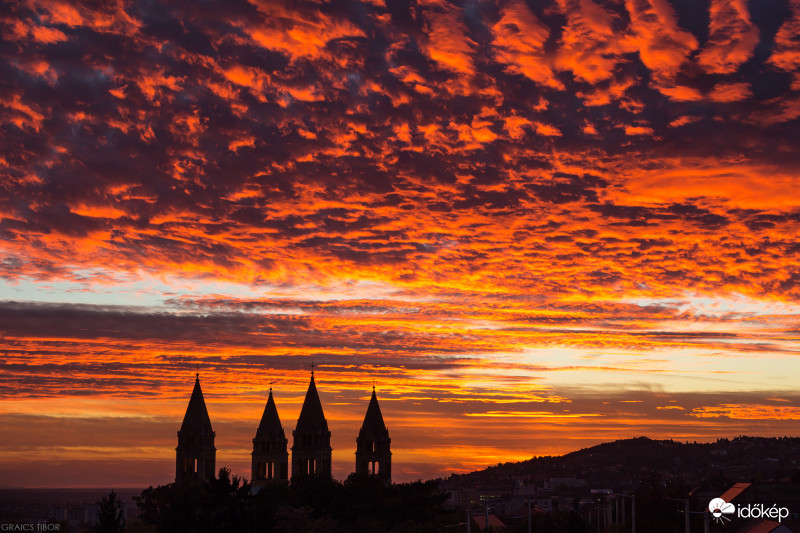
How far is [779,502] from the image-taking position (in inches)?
4651

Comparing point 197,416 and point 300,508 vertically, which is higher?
point 197,416

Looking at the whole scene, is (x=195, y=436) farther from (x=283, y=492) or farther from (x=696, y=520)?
(x=696, y=520)

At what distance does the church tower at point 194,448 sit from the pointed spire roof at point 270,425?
5888 mm

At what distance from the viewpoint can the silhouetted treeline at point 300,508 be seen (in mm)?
61125

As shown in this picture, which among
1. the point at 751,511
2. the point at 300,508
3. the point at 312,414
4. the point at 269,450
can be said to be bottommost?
the point at 751,511

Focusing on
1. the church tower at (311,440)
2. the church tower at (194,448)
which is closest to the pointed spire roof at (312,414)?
the church tower at (311,440)

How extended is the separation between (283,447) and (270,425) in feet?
9.61

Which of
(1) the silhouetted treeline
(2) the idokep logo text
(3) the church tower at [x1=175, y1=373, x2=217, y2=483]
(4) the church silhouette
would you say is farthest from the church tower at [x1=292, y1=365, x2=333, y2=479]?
(2) the idokep logo text

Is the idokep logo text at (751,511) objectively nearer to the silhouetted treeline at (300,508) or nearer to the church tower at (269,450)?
the silhouetted treeline at (300,508)

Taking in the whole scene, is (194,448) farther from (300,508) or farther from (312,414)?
(300,508)

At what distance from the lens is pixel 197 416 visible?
11831cm

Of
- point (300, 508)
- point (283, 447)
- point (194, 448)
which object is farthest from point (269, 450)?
point (300, 508)

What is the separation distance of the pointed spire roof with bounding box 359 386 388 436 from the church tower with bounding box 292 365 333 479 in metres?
4.31

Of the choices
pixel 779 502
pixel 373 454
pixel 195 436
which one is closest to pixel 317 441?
pixel 373 454
